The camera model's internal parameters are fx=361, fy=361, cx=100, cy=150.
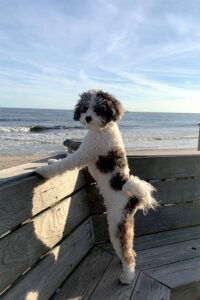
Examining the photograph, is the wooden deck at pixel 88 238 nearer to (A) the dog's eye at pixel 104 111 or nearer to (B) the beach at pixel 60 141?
(B) the beach at pixel 60 141

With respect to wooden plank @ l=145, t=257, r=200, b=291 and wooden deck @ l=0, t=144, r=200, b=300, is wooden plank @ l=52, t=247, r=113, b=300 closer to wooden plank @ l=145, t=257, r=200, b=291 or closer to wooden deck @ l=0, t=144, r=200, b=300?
wooden deck @ l=0, t=144, r=200, b=300

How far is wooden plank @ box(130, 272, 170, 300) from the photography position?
241cm

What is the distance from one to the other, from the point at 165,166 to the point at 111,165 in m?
1.06

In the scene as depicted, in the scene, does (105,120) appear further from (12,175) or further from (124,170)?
(12,175)

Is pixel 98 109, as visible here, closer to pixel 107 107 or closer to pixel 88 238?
pixel 107 107

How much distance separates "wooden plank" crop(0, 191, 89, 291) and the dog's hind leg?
35cm

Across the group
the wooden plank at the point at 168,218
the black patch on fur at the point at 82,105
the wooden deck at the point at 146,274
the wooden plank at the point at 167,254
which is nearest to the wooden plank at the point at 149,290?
the wooden deck at the point at 146,274

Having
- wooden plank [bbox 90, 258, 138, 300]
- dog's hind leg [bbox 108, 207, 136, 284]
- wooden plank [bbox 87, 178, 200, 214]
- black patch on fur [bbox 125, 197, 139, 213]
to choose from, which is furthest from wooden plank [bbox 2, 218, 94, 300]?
wooden plank [bbox 87, 178, 200, 214]

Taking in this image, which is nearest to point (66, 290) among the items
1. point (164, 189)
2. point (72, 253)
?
point (72, 253)

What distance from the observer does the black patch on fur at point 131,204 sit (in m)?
2.52

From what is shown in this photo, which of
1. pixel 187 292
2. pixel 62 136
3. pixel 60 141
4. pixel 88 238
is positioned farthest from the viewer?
pixel 62 136

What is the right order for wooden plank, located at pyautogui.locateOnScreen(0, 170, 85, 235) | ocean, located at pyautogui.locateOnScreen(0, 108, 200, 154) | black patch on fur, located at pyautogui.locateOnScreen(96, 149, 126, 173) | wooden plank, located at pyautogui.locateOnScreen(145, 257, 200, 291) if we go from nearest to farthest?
wooden plank, located at pyautogui.locateOnScreen(0, 170, 85, 235)
black patch on fur, located at pyautogui.locateOnScreen(96, 149, 126, 173)
wooden plank, located at pyautogui.locateOnScreen(145, 257, 200, 291)
ocean, located at pyautogui.locateOnScreen(0, 108, 200, 154)

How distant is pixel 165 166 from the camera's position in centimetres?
342

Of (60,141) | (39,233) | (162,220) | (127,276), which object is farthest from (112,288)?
(60,141)
